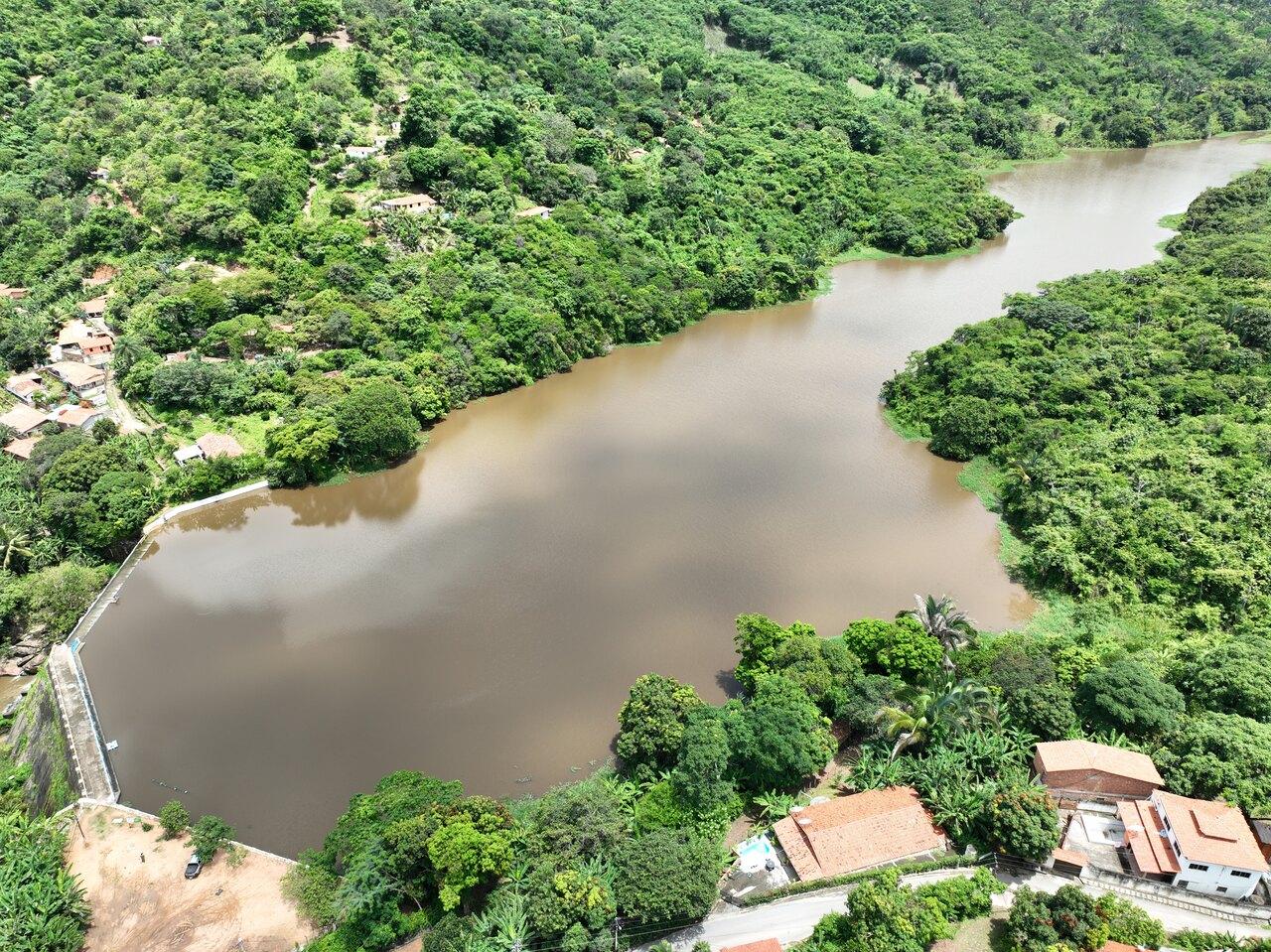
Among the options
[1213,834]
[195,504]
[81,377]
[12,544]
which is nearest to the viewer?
[1213,834]

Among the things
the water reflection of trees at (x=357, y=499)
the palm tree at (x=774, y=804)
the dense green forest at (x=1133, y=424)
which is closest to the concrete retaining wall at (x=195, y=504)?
the water reflection of trees at (x=357, y=499)

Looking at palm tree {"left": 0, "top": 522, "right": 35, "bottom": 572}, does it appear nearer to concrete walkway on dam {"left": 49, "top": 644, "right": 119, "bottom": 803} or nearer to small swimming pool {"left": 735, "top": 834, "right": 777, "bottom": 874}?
concrete walkway on dam {"left": 49, "top": 644, "right": 119, "bottom": 803}

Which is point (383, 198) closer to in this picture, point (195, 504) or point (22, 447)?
point (195, 504)

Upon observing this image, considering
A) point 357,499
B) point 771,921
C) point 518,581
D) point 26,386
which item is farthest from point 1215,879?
point 26,386

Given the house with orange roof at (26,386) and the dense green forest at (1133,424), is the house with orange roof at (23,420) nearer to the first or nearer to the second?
the house with orange roof at (26,386)

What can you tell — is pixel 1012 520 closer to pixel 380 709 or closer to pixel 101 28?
pixel 380 709

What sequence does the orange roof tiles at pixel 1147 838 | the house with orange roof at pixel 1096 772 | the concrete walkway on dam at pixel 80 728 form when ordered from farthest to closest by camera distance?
the concrete walkway on dam at pixel 80 728, the house with orange roof at pixel 1096 772, the orange roof tiles at pixel 1147 838

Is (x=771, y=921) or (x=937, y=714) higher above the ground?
(x=937, y=714)

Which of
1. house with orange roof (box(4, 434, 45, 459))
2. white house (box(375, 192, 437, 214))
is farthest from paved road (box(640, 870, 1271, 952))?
white house (box(375, 192, 437, 214))
